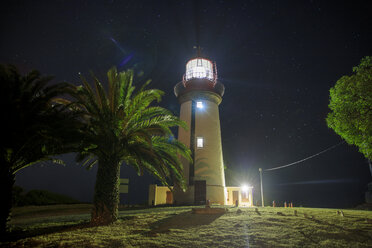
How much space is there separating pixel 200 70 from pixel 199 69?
145mm

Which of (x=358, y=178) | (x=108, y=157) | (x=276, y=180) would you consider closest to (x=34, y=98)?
(x=108, y=157)

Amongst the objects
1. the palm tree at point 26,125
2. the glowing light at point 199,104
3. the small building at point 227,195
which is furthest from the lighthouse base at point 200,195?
the palm tree at point 26,125

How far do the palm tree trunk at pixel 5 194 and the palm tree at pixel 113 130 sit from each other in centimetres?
267

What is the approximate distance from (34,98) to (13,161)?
2611mm

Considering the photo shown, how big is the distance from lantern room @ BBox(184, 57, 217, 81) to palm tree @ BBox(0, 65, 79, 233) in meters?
14.8

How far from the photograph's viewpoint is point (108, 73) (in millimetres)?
10883

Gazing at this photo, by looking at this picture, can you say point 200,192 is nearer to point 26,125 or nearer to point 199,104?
point 199,104

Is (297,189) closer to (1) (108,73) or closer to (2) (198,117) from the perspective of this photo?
(2) (198,117)

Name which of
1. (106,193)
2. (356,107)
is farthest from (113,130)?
(356,107)

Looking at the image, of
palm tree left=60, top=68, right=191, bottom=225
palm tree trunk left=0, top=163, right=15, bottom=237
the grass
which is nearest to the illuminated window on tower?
palm tree left=60, top=68, right=191, bottom=225

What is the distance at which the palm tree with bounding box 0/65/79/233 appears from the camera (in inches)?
344

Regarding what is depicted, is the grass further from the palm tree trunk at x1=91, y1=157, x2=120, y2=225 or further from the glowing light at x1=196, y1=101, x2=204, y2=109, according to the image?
the glowing light at x1=196, y1=101, x2=204, y2=109

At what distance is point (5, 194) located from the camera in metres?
9.15

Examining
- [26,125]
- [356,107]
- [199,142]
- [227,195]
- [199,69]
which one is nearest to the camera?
[26,125]
